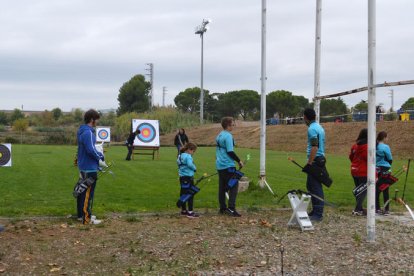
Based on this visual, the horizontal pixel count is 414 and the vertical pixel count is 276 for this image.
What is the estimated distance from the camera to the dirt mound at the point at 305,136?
37156mm

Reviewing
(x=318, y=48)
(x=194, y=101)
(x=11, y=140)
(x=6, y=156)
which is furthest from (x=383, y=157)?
(x=194, y=101)

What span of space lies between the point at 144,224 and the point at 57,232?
143 cm

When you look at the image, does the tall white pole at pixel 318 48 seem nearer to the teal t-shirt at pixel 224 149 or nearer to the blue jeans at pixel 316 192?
the blue jeans at pixel 316 192

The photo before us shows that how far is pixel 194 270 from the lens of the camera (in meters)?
5.91

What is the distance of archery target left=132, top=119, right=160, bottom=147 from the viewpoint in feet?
107

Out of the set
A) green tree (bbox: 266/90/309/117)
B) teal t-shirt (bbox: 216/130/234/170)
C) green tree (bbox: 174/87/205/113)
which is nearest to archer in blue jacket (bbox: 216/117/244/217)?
teal t-shirt (bbox: 216/130/234/170)

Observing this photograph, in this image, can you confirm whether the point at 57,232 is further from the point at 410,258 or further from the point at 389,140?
the point at 389,140

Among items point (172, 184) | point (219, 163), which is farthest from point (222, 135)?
point (172, 184)

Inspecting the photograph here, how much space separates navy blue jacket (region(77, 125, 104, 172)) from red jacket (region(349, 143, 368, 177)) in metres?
4.86

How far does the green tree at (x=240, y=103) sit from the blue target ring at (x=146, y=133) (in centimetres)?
6033

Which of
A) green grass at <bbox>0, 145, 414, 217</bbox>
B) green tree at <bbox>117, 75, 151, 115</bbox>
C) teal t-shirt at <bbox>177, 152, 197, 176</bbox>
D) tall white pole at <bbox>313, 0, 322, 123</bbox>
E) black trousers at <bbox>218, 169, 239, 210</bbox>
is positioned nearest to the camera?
teal t-shirt at <bbox>177, 152, 197, 176</bbox>

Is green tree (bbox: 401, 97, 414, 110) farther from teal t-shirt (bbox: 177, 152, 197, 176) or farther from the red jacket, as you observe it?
teal t-shirt (bbox: 177, 152, 197, 176)

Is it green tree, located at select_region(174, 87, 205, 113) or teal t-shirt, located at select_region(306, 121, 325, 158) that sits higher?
green tree, located at select_region(174, 87, 205, 113)

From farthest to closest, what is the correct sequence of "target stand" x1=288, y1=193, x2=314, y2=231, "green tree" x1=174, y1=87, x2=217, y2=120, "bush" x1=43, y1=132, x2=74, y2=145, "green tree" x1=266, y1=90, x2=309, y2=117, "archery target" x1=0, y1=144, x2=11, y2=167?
→ "green tree" x1=174, y1=87, x2=217, y2=120 → "green tree" x1=266, y1=90, x2=309, y2=117 → "bush" x1=43, y1=132, x2=74, y2=145 → "archery target" x1=0, y1=144, x2=11, y2=167 → "target stand" x1=288, y1=193, x2=314, y2=231
